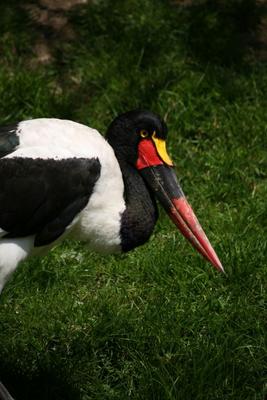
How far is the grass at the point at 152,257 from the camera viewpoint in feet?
15.7

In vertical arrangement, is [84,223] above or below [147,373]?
above

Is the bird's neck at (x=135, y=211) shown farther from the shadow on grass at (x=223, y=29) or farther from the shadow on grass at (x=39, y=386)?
the shadow on grass at (x=223, y=29)

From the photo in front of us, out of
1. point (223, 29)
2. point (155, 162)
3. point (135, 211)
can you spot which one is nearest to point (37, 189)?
point (135, 211)

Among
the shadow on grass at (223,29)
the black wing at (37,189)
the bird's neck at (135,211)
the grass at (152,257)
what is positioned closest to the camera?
the black wing at (37,189)

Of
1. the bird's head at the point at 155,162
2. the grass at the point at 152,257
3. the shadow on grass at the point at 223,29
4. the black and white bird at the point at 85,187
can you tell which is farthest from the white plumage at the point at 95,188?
the shadow on grass at the point at 223,29

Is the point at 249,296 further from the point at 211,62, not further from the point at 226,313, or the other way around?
the point at 211,62

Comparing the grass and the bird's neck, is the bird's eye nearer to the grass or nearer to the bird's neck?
the bird's neck

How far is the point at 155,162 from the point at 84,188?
1.55 feet

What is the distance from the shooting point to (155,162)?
475cm

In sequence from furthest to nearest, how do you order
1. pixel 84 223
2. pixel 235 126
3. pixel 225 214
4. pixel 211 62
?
pixel 211 62
pixel 235 126
pixel 225 214
pixel 84 223

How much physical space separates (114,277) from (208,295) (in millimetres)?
576

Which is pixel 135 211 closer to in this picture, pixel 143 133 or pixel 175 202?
pixel 175 202

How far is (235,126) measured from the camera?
6582 mm

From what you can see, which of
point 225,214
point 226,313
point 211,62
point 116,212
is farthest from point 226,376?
point 211,62
